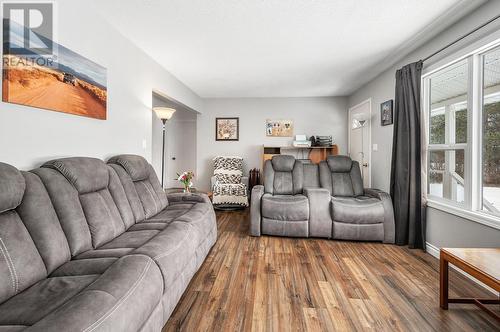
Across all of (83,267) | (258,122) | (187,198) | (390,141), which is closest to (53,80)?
Answer: (83,267)

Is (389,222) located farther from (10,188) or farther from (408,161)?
(10,188)

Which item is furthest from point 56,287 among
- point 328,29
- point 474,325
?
point 328,29

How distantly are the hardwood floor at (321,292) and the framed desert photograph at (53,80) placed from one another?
1815mm

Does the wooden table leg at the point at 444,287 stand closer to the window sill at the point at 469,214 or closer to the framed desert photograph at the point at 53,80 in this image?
the window sill at the point at 469,214

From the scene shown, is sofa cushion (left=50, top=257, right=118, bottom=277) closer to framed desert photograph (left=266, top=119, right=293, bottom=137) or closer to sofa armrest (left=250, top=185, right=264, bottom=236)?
sofa armrest (left=250, top=185, right=264, bottom=236)

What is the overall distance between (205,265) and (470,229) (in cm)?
254

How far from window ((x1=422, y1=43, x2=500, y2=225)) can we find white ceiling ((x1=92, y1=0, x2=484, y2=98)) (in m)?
0.51

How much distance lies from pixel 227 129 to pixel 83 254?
4504 millimetres

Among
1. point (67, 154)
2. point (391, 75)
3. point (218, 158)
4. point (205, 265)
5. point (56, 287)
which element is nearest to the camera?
→ point (56, 287)

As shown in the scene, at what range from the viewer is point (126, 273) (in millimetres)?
1158

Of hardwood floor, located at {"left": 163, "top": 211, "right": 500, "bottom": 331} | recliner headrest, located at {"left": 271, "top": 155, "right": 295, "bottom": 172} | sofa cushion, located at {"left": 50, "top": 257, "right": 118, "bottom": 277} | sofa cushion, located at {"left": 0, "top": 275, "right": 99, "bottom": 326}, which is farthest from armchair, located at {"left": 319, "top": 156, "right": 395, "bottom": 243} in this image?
sofa cushion, located at {"left": 0, "top": 275, "right": 99, "bottom": 326}

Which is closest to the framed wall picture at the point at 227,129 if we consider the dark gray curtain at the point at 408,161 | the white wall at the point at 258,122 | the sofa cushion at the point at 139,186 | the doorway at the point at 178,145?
the white wall at the point at 258,122

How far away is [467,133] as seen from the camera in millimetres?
2256

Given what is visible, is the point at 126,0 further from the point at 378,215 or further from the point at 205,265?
the point at 378,215
